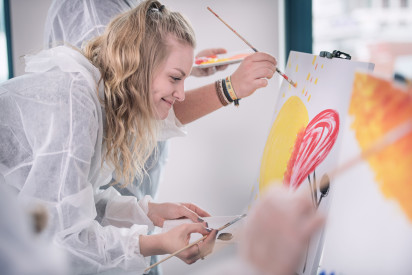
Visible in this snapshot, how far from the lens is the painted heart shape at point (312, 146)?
918mm

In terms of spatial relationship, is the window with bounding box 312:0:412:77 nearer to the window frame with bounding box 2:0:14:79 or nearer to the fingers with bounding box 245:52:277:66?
the fingers with bounding box 245:52:277:66

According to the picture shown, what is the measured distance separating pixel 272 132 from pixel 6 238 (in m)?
1.00

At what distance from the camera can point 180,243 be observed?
3.24 feet

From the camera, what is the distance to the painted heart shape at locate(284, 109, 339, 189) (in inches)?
36.2

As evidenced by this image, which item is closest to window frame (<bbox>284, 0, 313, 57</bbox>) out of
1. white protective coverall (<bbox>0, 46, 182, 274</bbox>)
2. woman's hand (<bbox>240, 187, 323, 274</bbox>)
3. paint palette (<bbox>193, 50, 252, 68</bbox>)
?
paint palette (<bbox>193, 50, 252, 68</bbox>)

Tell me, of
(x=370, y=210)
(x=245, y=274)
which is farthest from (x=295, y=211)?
(x=370, y=210)

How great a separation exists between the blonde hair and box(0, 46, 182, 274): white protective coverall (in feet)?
0.23

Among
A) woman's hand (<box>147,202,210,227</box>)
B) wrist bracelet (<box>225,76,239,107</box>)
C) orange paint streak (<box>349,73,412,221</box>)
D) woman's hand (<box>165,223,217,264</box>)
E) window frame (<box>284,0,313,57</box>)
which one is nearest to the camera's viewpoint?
A: orange paint streak (<box>349,73,412,221</box>)

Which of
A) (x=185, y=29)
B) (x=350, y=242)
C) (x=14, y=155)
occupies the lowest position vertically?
(x=350, y=242)

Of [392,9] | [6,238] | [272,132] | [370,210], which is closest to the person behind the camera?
[6,238]

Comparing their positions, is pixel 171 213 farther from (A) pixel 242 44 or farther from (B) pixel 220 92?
(A) pixel 242 44

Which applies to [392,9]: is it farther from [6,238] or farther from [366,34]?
Result: [6,238]

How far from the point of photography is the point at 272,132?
131 centimetres

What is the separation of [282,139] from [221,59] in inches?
18.6
